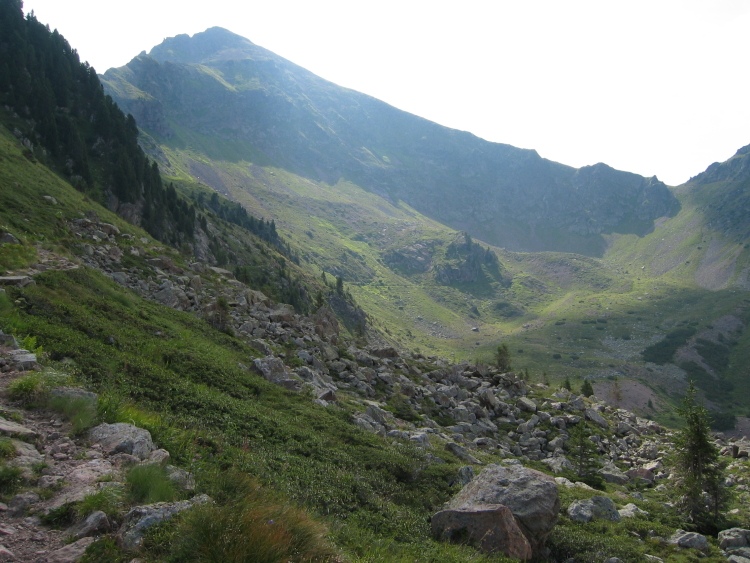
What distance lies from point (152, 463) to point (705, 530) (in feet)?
75.2

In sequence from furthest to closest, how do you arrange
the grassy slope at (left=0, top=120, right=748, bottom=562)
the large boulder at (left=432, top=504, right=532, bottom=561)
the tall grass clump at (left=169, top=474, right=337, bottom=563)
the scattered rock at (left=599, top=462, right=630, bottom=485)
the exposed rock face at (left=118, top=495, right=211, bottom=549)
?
the scattered rock at (left=599, top=462, right=630, bottom=485), the large boulder at (left=432, top=504, right=532, bottom=561), the grassy slope at (left=0, top=120, right=748, bottom=562), the exposed rock face at (left=118, top=495, right=211, bottom=549), the tall grass clump at (left=169, top=474, right=337, bottom=563)

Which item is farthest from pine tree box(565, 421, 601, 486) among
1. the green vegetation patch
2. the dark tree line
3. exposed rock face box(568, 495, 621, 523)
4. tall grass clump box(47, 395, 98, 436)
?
the green vegetation patch

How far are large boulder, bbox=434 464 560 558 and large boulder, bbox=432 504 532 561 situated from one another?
0.29 metres

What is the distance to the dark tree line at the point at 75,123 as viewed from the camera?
59938mm

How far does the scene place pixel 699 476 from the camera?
20.6 metres

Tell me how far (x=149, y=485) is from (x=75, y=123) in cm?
8004

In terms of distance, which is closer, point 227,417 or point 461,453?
point 227,417

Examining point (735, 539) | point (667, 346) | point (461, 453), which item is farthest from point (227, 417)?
point (667, 346)

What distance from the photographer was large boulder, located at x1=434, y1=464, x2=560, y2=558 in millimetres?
12656

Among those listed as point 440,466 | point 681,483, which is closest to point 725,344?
point 681,483

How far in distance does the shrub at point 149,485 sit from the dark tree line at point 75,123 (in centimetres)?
5906

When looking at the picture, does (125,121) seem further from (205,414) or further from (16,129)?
(205,414)

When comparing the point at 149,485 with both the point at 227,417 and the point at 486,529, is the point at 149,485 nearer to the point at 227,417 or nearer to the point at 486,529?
the point at 227,417

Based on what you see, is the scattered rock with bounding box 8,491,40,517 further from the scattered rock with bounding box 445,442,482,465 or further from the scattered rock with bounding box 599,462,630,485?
the scattered rock with bounding box 599,462,630,485
